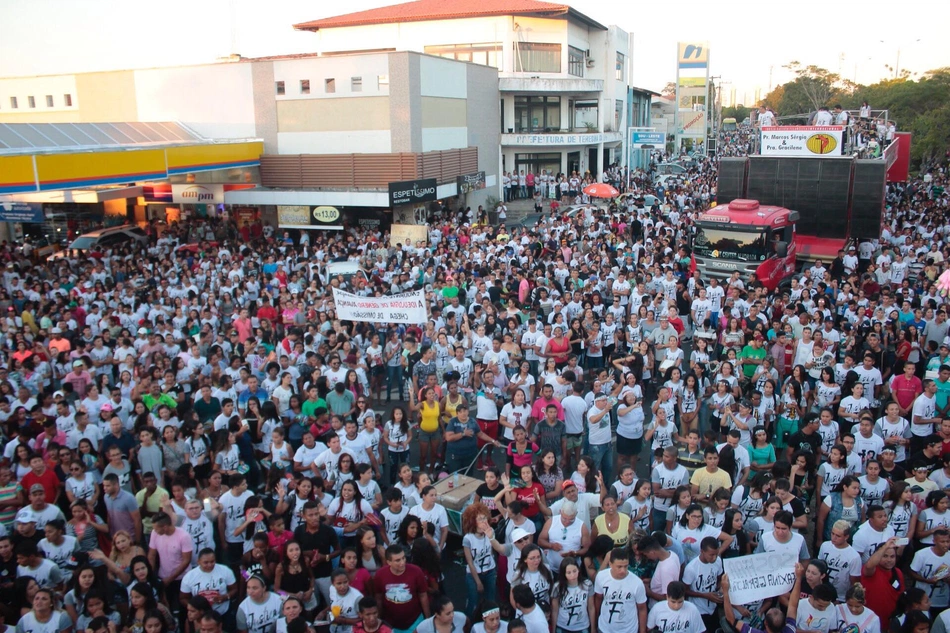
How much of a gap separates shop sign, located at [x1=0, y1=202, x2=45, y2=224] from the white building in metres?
22.2

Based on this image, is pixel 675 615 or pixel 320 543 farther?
pixel 320 543

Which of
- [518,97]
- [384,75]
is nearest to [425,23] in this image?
[518,97]

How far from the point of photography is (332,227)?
2523cm

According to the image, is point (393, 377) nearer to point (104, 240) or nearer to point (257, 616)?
point (257, 616)

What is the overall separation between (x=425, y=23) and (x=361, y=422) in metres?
35.9

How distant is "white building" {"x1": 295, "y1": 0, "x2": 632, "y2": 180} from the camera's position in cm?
4012

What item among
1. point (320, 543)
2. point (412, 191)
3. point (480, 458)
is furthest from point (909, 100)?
point (320, 543)

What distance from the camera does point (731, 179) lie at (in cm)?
2073

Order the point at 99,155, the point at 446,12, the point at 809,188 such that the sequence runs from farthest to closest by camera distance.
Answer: the point at 446,12, the point at 99,155, the point at 809,188

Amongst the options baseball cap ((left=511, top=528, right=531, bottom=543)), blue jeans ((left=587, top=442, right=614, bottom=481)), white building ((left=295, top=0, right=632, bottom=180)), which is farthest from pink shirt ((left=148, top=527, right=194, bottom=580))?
white building ((left=295, top=0, right=632, bottom=180))

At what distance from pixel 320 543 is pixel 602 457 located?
393 centimetres

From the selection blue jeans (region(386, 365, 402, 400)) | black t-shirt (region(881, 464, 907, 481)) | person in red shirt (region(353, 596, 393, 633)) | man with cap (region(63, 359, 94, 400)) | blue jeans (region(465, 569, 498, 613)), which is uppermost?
man with cap (region(63, 359, 94, 400))

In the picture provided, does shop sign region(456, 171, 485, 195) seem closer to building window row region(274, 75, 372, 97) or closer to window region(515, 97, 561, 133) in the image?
building window row region(274, 75, 372, 97)

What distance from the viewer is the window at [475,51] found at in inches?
1622
